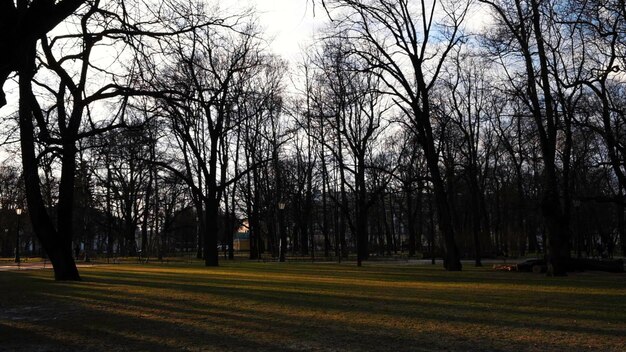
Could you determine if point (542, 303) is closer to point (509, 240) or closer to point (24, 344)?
point (24, 344)

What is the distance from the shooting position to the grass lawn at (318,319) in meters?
7.38

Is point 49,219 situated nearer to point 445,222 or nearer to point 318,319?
point 318,319

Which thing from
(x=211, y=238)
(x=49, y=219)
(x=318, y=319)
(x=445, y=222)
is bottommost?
(x=318, y=319)

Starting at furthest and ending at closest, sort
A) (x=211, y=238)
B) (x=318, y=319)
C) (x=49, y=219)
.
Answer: (x=211, y=238), (x=49, y=219), (x=318, y=319)

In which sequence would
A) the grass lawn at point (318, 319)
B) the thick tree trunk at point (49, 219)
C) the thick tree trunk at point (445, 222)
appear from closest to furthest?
the grass lawn at point (318, 319) < the thick tree trunk at point (49, 219) < the thick tree trunk at point (445, 222)

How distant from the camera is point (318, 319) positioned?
30.7 feet

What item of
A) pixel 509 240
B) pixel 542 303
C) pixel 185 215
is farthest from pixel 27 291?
pixel 185 215

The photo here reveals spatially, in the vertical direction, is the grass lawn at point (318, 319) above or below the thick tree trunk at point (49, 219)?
below

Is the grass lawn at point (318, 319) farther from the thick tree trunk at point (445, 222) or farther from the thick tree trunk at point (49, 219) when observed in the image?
the thick tree trunk at point (445, 222)

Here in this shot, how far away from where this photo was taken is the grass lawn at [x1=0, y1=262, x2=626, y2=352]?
24.2 feet

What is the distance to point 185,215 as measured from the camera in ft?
246

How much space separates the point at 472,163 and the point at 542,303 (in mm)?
30860

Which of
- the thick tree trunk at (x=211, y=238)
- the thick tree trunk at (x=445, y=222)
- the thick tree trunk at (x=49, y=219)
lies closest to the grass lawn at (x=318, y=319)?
the thick tree trunk at (x=49, y=219)

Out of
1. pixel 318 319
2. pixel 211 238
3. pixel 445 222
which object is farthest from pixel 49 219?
pixel 445 222
